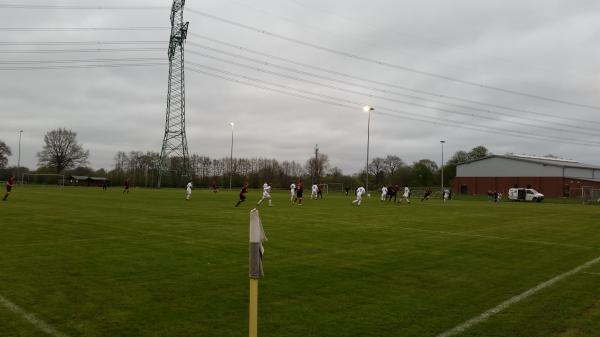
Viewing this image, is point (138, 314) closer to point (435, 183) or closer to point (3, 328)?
point (3, 328)

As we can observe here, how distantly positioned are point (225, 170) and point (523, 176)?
79.7 metres

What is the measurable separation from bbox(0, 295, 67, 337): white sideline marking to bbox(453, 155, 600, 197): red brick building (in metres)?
82.0

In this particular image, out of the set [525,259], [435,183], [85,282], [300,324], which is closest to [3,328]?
[85,282]

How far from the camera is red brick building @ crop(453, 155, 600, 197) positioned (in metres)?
77.9

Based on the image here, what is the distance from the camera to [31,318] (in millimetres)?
5906

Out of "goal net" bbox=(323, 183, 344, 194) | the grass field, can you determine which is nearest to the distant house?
"goal net" bbox=(323, 183, 344, 194)

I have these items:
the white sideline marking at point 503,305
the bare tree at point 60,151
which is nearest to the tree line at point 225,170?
the bare tree at point 60,151

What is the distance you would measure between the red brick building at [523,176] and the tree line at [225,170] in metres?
23.1

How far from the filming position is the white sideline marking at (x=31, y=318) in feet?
17.9

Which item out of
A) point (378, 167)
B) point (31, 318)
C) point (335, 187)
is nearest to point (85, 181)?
point (335, 187)

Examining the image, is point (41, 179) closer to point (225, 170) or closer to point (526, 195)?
point (225, 170)

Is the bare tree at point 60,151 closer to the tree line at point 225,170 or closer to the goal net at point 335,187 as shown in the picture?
the tree line at point 225,170

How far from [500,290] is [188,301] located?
5400mm

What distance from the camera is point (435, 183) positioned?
127 m
